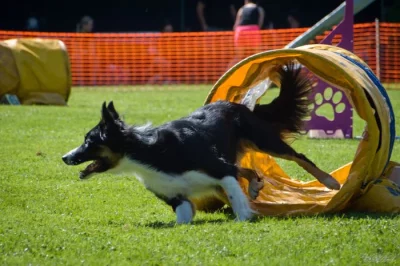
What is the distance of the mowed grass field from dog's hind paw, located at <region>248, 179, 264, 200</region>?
291mm

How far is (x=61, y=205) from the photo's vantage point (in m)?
7.13

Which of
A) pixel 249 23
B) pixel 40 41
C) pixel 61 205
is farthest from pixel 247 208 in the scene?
pixel 249 23

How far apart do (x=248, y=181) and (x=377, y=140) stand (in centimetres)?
129

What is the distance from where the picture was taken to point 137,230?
19.3ft

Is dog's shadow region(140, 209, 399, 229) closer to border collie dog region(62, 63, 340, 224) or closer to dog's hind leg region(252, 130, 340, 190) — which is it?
border collie dog region(62, 63, 340, 224)

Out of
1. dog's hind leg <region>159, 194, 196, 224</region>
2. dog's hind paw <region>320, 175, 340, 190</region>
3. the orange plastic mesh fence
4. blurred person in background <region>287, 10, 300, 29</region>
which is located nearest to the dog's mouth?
dog's hind leg <region>159, 194, 196, 224</region>

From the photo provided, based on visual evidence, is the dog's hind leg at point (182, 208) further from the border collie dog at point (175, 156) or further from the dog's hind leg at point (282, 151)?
the dog's hind leg at point (282, 151)

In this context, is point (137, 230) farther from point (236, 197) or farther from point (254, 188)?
point (254, 188)

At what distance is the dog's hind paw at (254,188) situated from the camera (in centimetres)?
706

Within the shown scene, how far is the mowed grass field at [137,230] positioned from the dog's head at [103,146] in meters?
0.46

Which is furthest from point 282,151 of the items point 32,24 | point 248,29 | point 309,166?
point 32,24

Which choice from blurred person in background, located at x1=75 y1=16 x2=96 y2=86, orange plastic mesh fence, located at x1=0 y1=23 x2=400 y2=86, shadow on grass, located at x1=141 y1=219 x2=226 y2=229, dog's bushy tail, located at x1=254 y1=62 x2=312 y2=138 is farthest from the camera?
blurred person in background, located at x1=75 y1=16 x2=96 y2=86

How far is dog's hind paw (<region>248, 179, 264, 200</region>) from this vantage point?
7.06 meters

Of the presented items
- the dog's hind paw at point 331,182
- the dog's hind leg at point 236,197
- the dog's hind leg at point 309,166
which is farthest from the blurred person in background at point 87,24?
the dog's hind leg at point 236,197
